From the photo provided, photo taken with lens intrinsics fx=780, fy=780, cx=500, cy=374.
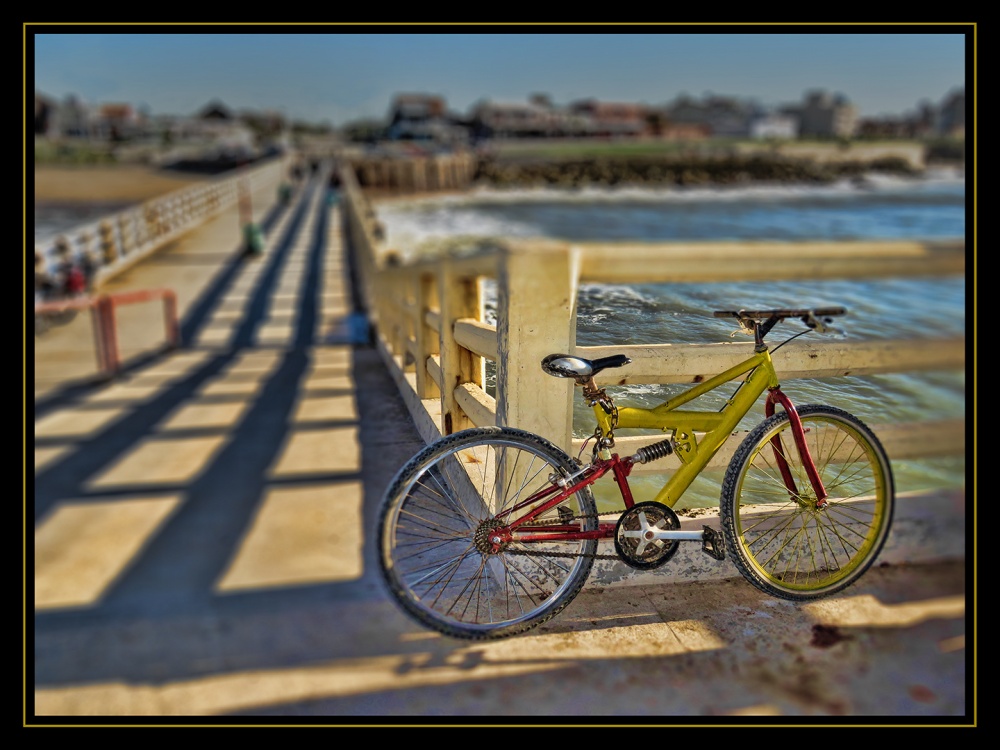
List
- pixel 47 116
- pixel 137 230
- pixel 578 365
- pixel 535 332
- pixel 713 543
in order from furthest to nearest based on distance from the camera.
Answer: pixel 47 116, pixel 137 230, pixel 713 543, pixel 535 332, pixel 578 365

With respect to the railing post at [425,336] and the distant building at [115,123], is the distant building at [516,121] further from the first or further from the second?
the railing post at [425,336]

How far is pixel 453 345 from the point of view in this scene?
2.89 m

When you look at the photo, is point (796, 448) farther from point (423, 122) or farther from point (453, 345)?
point (423, 122)

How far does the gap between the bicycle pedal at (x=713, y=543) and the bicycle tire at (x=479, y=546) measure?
39cm

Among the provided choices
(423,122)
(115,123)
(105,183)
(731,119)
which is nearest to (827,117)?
(731,119)

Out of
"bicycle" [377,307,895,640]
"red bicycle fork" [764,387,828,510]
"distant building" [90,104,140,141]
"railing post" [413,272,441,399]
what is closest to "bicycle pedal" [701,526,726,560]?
"bicycle" [377,307,895,640]

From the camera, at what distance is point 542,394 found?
2.52 m

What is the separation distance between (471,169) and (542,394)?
82.8 metres

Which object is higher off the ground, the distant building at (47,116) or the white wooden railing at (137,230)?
the distant building at (47,116)

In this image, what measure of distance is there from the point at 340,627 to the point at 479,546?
0.73m

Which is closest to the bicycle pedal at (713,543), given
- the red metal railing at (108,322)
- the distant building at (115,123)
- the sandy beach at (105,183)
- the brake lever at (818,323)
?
the brake lever at (818,323)

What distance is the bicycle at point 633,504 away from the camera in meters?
2.37

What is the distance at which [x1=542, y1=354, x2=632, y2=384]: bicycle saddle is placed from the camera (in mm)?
2283

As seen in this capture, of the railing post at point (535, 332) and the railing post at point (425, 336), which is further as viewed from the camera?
the railing post at point (425, 336)
